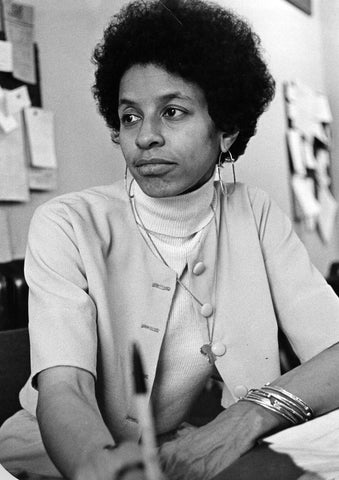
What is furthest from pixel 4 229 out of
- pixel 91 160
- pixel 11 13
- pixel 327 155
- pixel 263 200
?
pixel 327 155

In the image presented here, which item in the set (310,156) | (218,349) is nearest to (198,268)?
(218,349)

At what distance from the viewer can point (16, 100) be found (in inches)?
67.6

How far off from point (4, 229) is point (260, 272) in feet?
2.24

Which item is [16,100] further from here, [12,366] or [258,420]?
[258,420]

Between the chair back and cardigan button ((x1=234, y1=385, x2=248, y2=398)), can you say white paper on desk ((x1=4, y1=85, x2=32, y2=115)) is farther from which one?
cardigan button ((x1=234, y1=385, x2=248, y2=398))

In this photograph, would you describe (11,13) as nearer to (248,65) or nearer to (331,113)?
(248,65)

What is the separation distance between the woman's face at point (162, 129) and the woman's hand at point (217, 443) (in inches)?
16.7

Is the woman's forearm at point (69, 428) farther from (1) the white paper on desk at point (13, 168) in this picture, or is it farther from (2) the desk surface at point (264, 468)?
(1) the white paper on desk at point (13, 168)

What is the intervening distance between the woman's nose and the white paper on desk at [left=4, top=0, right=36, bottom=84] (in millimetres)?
689

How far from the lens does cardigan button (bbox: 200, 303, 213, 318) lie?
121 cm

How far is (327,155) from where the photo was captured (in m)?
3.48

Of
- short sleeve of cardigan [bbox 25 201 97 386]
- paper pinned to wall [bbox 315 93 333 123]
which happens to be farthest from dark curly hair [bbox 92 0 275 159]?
paper pinned to wall [bbox 315 93 333 123]

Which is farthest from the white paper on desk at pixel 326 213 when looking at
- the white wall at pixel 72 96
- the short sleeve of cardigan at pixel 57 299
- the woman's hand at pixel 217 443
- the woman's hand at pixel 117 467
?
the woman's hand at pixel 117 467

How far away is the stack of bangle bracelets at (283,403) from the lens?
3.22 ft
